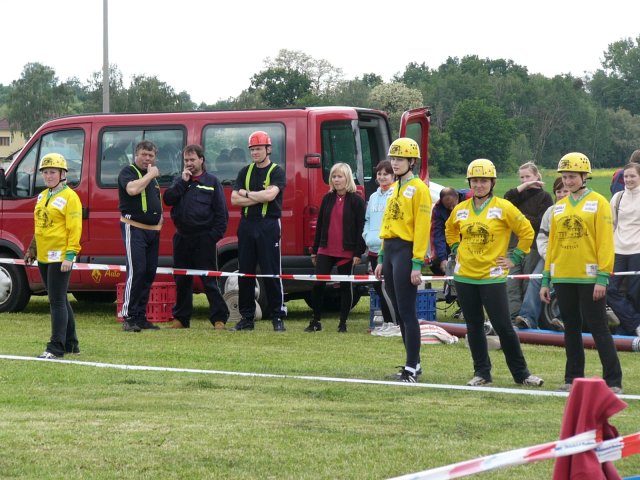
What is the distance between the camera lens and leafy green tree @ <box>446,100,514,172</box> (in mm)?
84500

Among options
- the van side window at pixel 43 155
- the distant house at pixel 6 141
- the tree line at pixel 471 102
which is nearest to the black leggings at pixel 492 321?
the van side window at pixel 43 155

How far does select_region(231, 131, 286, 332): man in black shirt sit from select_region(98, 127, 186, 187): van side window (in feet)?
4.83

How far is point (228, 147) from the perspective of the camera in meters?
15.1

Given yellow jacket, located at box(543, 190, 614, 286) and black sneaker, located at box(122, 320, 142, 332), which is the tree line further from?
yellow jacket, located at box(543, 190, 614, 286)

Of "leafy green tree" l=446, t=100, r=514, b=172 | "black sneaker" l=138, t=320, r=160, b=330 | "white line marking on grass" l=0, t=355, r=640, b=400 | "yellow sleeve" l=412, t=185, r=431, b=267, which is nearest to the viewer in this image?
"white line marking on grass" l=0, t=355, r=640, b=400

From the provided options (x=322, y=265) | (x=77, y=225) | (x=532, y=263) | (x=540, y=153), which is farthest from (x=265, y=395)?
(x=540, y=153)

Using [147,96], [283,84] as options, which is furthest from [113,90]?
[283,84]

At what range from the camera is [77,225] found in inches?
430

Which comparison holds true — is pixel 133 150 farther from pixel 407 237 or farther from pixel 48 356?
pixel 407 237

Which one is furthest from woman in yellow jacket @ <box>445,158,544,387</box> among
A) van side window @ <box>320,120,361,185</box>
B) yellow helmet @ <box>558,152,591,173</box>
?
van side window @ <box>320,120,361,185</box>

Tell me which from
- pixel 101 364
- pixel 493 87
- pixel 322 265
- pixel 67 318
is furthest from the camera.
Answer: pixel 493 87

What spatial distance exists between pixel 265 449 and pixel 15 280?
9.69 metres

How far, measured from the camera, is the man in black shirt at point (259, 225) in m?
13.6

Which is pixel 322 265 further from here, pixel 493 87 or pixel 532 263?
pixel 493 87
